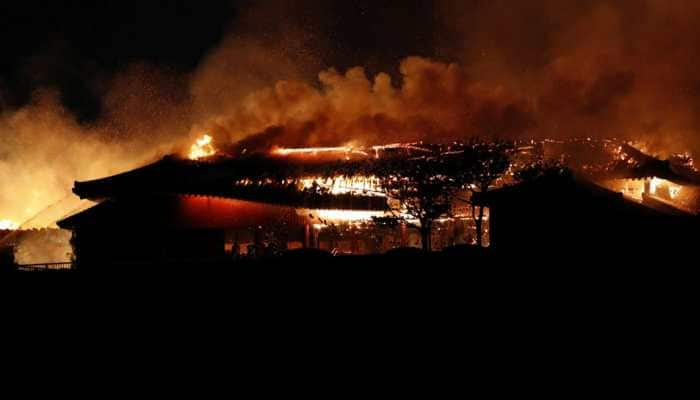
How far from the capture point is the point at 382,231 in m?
25.1

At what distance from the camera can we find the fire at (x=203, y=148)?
3189 centimetres

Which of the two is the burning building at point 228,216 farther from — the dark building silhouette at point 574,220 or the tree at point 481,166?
the dark building silhouette at point 574,220

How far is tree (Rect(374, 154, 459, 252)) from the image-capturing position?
2008 centimetres

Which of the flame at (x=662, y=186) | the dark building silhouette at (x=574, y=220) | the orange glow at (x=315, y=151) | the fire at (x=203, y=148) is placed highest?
the fire at (x=203, y=148)

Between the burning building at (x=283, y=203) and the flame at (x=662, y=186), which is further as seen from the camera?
the flame at (x=662, y=186)

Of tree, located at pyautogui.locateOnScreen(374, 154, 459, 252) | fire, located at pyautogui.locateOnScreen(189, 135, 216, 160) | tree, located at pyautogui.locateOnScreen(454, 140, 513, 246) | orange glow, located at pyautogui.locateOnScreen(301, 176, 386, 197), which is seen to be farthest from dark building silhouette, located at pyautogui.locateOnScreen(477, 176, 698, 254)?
fire, located at pyautogui.locateOnScreen(189, 135, 216, 160)

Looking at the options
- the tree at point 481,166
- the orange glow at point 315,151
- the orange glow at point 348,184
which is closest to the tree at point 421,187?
the tree at point 481,166

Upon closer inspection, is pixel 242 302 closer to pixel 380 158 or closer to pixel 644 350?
pixel 644 350

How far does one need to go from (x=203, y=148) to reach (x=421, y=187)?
54.2 ft

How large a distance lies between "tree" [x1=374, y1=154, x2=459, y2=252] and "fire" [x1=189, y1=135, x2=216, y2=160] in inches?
529

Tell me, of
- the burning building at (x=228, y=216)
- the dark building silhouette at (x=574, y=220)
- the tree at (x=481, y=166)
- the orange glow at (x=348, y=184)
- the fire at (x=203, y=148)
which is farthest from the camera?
the fire at (x=203, y=148)

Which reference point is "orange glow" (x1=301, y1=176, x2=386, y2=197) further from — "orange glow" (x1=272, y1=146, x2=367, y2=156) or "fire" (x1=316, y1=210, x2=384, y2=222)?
"orange glow" (x1=272, y1=146, x2=367, y2=156)

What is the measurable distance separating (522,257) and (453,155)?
25.9 feet

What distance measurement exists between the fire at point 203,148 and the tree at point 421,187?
1343 centimetres
